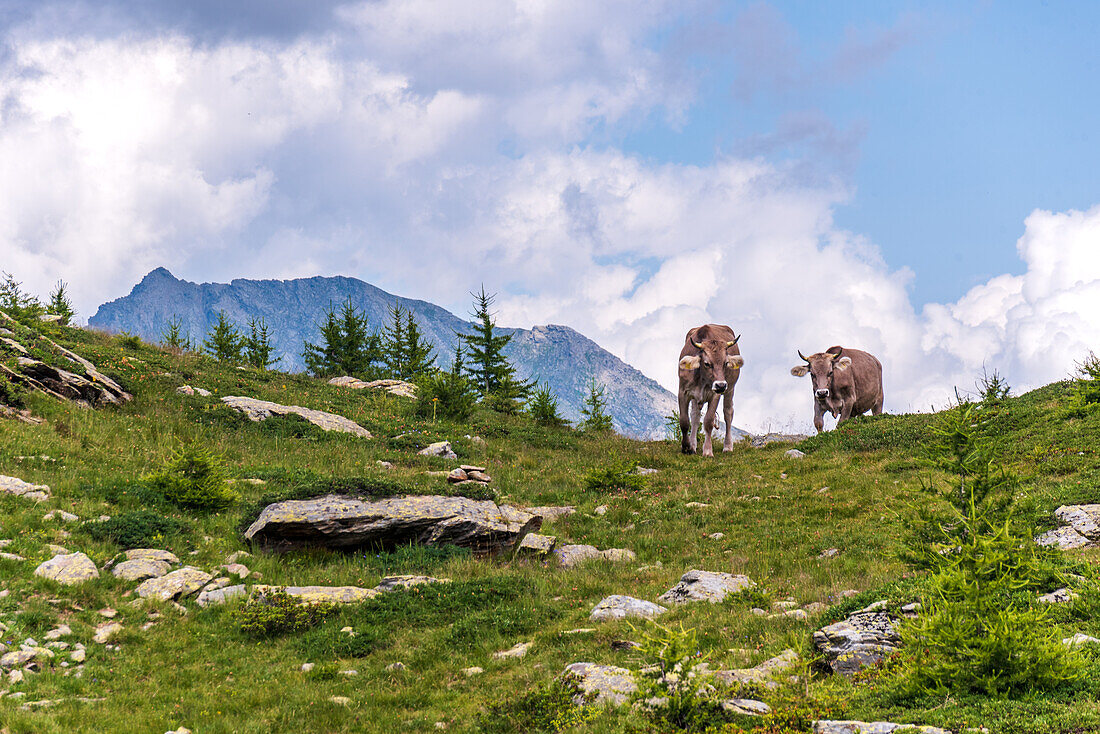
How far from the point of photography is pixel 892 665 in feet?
21.0

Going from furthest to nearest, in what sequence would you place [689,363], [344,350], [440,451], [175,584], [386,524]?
1. [344,350]
2. [689,363]
3. [440,451]
4. [386,524]
5. [175,584]

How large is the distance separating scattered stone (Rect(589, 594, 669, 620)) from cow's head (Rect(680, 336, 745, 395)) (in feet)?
43.2

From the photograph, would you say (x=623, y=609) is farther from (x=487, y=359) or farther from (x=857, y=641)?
(x=487, y=359)

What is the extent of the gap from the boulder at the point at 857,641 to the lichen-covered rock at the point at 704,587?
2570 mm

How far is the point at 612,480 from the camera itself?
60.8 feet

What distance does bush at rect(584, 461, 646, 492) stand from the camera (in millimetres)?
18516

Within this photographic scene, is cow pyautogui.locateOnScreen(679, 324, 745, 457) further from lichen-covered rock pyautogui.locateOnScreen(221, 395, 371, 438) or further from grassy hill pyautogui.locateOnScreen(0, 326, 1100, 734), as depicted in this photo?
lichen-covered rock pyautogui.locateOnScreen(221, 395, 371, 438)

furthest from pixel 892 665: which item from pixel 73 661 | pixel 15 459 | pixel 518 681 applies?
pixel 15 459

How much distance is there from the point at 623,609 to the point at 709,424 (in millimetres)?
14457

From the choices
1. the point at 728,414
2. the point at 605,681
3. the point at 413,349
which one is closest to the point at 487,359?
the point at 413,349

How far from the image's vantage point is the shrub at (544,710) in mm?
6445

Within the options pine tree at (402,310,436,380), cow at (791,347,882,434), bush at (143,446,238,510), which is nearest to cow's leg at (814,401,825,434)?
cow at (791,347,882,434)

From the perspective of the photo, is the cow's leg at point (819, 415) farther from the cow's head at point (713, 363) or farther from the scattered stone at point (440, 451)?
the scattered stone at point (440, 451)

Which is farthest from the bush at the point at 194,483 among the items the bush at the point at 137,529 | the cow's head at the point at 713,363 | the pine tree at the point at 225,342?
the pine tree at the point at 225,342
